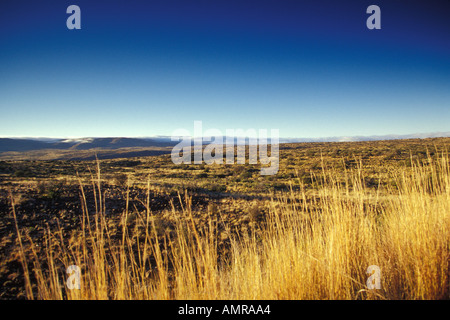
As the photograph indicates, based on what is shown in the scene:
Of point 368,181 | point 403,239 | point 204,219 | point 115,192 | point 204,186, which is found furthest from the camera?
point 204,186

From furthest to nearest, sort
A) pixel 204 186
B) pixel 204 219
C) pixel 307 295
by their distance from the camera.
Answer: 1. pixel 204 186
2. pixel 204 219
3. pixel 307 295

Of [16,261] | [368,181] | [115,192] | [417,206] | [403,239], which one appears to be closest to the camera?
[403,239]

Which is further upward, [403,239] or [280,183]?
[403,239]

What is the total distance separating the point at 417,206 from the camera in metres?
2.48
